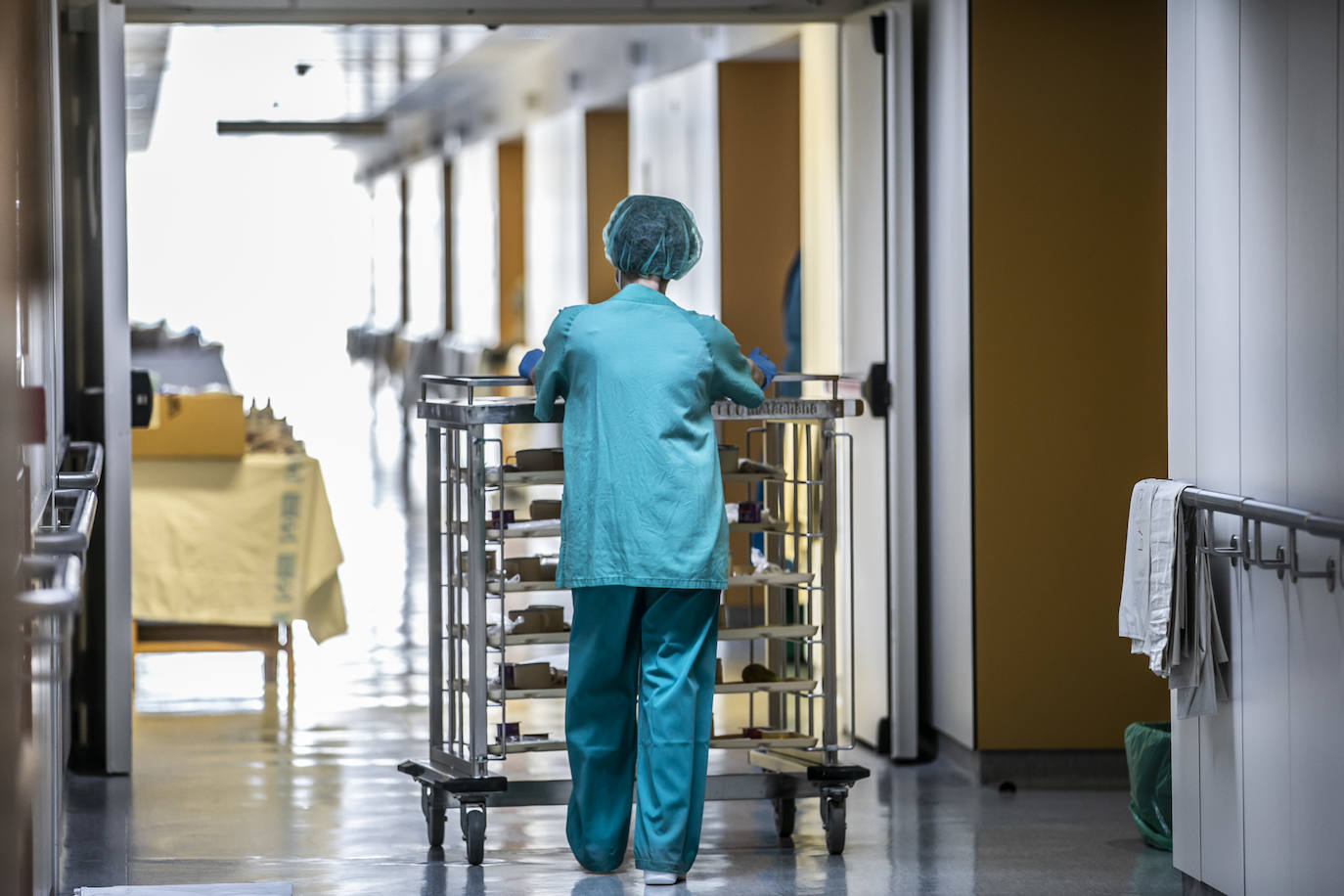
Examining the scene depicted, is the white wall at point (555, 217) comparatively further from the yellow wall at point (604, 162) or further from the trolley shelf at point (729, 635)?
the trolley shelf at point (729, 635)

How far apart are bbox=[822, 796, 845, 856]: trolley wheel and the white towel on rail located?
929 mm

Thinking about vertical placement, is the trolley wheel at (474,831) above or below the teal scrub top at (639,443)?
below

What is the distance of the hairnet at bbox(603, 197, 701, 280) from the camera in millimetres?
4457

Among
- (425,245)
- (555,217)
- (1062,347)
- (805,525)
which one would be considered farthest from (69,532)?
(425,245)

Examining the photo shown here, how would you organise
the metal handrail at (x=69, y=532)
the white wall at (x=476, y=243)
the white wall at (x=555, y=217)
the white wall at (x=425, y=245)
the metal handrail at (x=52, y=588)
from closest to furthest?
the metal handrail at (x=52, y=588)
the metal handrail at (x=69, y=532)
the white wall at (x=555, y=217)
the white wall at (x=476, y=243)
the white wall at (x=425, y=245)

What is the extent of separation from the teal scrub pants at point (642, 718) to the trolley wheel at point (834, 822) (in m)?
0.42

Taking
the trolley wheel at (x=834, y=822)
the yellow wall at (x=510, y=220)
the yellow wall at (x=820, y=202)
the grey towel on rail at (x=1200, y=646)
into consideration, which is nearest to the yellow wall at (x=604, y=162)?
the yellow wall at (x=510, y=220)

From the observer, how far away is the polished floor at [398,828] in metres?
4.45

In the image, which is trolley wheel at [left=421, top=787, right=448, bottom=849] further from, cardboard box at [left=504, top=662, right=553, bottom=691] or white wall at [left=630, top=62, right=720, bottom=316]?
white wall at [left=630, top=62, right=720, bottom=316]

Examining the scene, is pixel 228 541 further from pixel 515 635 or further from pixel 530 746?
pixel 530 746

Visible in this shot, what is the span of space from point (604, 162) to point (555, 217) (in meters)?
1.56

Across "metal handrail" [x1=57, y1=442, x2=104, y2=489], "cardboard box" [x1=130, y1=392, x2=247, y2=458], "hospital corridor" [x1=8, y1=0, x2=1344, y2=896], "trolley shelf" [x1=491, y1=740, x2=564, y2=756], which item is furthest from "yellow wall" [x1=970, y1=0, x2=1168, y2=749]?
"cardboard box" [x1=130, y1=392, x2=247, y2=458]

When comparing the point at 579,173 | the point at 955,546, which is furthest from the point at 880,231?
the point at 579,173

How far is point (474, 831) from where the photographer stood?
179 inches
